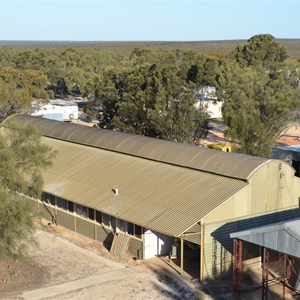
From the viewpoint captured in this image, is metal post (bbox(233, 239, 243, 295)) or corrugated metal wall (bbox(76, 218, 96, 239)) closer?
metal post (bbox(233, 239, 243, 295))

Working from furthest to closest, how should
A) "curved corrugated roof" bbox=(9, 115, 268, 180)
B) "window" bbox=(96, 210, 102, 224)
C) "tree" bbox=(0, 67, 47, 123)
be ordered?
"tree" bbox=(0, 67, 47, 123) < "window" bbox=(96, 210, 102, 224) < "curved corrugated roof" bbox=(9, 115, 268, 180)

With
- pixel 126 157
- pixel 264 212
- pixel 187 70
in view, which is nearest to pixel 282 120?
pixel 187 70

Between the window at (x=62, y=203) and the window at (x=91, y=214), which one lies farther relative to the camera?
the window at (x=62, y=203)

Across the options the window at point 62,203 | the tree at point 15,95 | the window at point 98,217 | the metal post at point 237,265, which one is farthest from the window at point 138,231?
the tree at point 15,95

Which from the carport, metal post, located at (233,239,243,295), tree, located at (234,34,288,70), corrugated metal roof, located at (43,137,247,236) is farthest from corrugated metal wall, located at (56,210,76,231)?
tree, located at (234,34,288,70)

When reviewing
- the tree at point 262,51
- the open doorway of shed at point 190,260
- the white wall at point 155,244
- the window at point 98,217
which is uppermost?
the tree at point 262,51

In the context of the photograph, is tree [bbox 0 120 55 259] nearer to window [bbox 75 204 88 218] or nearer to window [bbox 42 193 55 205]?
window [bbox 75 204 88 218]

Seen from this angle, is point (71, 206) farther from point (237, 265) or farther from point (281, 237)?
point (281, 237)

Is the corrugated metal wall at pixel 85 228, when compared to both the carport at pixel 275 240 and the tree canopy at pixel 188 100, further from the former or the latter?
the tree canopy at pixel 188 100
